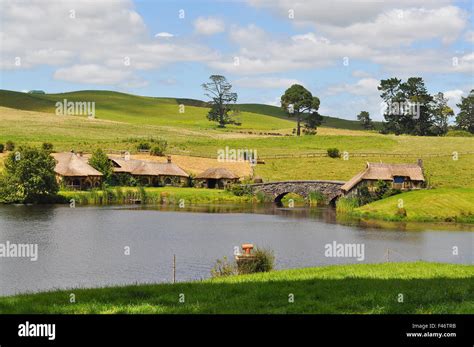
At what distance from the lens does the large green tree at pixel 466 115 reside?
17950 cm

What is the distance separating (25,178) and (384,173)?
39978 mm

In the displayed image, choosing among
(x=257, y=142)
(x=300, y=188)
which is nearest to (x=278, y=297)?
(x=300, y=188)

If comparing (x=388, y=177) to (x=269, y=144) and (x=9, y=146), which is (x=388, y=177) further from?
(x=9, y=146)

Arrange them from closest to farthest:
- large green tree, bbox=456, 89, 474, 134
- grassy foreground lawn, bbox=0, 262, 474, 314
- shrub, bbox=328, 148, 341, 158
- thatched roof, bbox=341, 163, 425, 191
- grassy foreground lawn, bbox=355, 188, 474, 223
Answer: grassy foreground lawn, bbox=0, 262, 474, 314, grassy foreground lawn, bbox=355, 188, 474, 223, thatched roof, bbox=341, 163, 425, 191, shrub, bbox=328, 148, 341, 158, large green tree, bbox=456, 89, 474, 134

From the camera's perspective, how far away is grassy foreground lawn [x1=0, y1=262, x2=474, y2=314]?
46.6ft

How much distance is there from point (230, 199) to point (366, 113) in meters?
116

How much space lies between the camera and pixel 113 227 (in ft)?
170

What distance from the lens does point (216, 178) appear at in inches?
3718

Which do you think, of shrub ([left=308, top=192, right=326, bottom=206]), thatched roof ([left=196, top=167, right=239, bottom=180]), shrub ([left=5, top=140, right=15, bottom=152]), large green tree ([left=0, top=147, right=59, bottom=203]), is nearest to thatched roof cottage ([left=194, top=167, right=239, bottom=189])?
thatched roof ([left=196, top=167, right=239, bottom=180])

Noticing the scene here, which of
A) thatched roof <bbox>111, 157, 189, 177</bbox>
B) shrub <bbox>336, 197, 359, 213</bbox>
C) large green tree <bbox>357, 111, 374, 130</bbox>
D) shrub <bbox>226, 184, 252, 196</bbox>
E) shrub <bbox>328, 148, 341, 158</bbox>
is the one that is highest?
large green tree <bbox>357, 111, 374, 130</bbox>

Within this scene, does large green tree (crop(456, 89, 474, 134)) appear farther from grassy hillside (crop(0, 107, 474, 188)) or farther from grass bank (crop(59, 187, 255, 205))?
grass bank (crop(59, 187, 255, 205))

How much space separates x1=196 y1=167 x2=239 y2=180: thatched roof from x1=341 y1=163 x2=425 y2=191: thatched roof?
20.3m

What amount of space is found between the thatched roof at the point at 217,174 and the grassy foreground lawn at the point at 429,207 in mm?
28374
